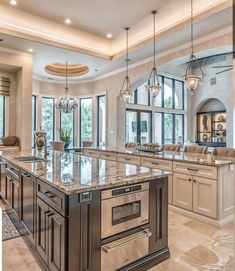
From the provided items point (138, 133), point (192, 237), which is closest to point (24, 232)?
point (192, 237)

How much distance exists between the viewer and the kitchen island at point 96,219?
180 cm

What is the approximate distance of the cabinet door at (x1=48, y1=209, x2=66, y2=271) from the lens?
1.79 metres

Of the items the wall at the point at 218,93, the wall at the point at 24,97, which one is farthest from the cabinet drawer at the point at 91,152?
the wall at the point at 218,93

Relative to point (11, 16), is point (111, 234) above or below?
below

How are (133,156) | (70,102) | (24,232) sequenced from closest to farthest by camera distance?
1. (24,232)
2. (133,156)
3. (70,102)

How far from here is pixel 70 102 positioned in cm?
729

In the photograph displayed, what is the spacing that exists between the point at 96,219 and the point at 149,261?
859mm

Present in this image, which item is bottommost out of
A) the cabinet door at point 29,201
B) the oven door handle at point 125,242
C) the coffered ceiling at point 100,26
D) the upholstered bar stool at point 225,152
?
the oven door handle at point 125,242

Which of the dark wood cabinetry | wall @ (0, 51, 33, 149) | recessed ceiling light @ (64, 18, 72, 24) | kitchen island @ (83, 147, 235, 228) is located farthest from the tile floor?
recessed ceiling light @ (64, 18, 72, 24)

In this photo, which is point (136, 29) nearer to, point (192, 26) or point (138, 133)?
point (192, 26)

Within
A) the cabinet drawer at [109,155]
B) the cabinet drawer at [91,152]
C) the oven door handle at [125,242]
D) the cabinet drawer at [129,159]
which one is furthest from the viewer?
the cabinet drawer at [91,152]

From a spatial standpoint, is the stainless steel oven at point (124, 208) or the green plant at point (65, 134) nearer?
the stainless steel oven at point (124, 208)

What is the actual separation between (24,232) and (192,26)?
4.58 metres

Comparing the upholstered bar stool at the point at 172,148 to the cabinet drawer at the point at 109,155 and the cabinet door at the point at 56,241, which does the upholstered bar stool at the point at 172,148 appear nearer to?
the cabinet drawer at the point at 109,155
